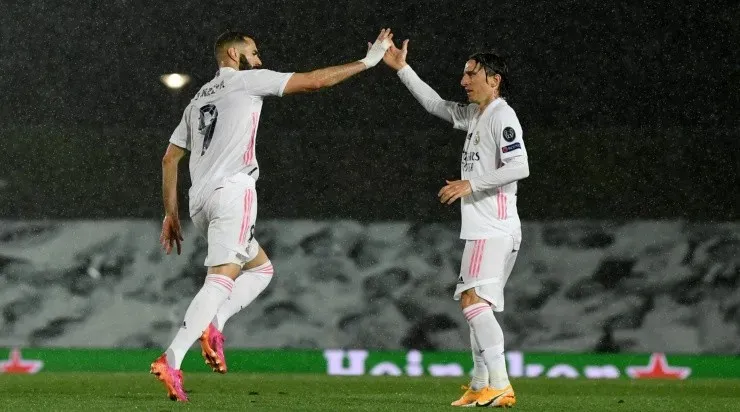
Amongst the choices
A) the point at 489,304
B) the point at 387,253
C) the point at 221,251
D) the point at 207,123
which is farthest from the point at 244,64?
the point at 387,253

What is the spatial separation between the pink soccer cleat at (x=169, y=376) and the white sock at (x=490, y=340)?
128cm

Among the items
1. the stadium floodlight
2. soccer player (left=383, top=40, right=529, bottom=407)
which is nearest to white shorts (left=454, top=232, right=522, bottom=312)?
soccer player (left=383, top=40, right=529, bottom=407)

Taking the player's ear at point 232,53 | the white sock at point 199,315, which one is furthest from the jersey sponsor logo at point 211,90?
the white sock at point 199,315

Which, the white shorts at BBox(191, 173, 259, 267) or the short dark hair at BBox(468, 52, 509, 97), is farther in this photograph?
the short dark hair at BBox(468, 52, 509, 97)

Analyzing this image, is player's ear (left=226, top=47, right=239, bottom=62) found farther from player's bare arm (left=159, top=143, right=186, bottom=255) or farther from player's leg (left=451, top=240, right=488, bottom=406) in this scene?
player's leg (left=451, top=240, right=488, bottom=406)

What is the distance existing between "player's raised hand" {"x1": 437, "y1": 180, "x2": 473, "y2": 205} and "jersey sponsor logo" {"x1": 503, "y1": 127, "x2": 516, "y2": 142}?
27 cm

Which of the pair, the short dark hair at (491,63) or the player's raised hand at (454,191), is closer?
the player's raised hand at (454,191)

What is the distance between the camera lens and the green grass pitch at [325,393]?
17.4 feet

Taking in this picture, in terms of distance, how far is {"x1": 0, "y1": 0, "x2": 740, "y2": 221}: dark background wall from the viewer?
9.06 metres

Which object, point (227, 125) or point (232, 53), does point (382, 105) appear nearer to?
point (232, 53)

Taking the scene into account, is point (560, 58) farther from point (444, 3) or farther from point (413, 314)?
point (413, 314)

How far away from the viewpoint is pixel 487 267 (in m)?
5.52

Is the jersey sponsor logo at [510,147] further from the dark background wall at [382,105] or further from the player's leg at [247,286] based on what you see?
the dark background wall at [382,105]

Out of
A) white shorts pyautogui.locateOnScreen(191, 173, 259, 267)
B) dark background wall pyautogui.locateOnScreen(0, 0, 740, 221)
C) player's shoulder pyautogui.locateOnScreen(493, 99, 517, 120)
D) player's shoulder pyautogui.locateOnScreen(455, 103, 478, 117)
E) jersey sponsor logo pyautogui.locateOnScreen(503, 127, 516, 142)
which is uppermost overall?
dark background wall pyautogui.locateOnScreen(0, 0, 740, 221)
